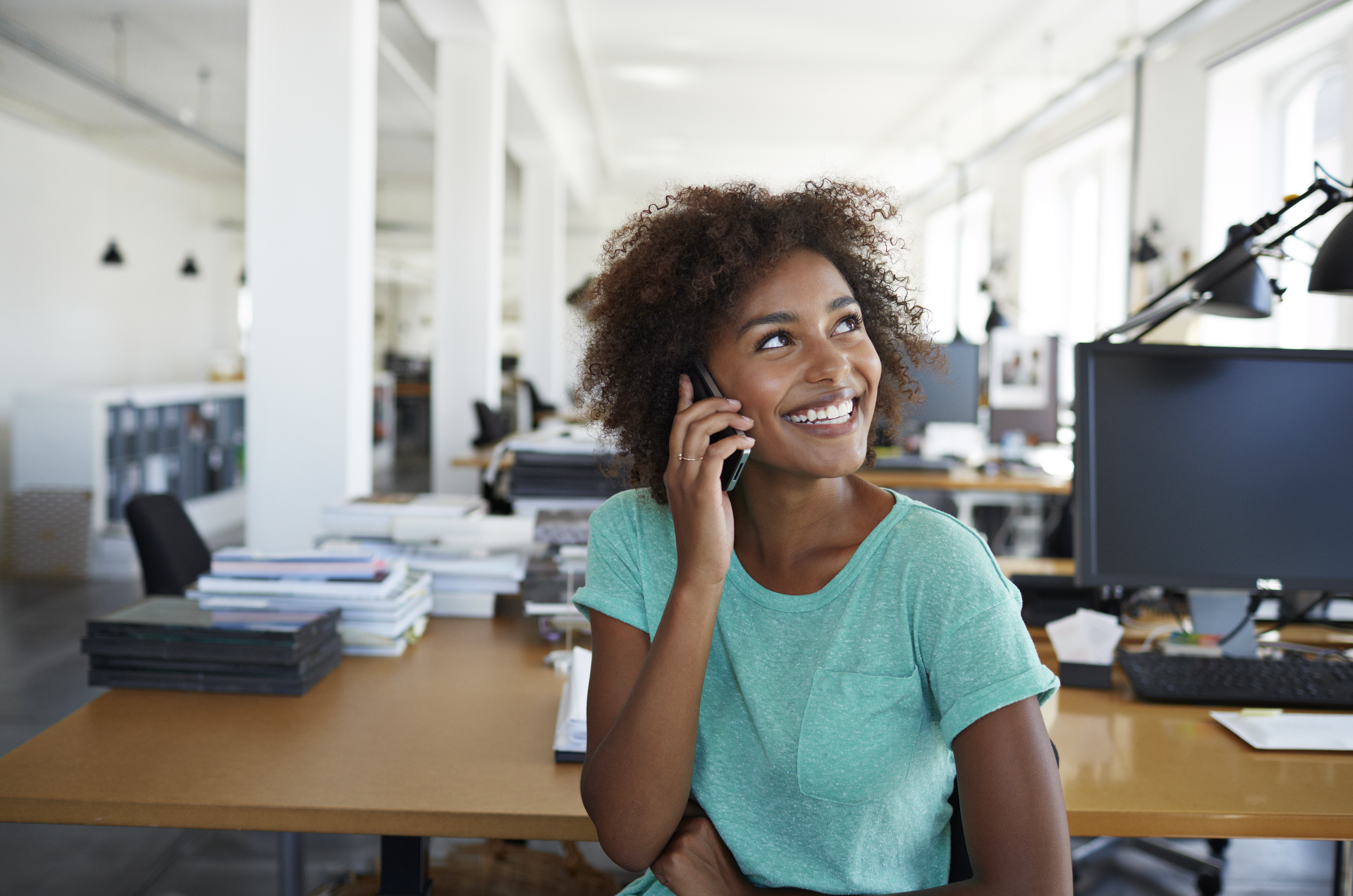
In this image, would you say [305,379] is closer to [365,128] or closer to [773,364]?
[365,128]

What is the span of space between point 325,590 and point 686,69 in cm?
781

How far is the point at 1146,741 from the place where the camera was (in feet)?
4.88

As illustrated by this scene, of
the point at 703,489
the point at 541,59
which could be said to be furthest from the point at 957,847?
the point at 541,59

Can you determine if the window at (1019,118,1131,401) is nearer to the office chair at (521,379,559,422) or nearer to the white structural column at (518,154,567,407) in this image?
the office chair at (521,379,559,422)

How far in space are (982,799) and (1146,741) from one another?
612 mm

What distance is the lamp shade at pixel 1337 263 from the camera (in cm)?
169

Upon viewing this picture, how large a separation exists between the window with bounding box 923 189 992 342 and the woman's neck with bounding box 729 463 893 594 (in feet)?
32.8

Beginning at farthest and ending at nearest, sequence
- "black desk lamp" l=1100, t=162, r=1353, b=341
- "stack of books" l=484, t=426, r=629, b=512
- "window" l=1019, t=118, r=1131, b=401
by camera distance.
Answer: "window" l=1019, t=118, r=1131, b=401 < "stack of books" l=484, t=426, r=629, b=512 < "black desk lamp" l=1100, t=162, r=1353, b=341

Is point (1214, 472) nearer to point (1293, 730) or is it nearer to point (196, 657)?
point (1293, 730)

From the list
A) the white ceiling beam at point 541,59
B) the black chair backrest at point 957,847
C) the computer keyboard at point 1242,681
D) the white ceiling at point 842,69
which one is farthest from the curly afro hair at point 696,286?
the white ceiling beam at point 541,59

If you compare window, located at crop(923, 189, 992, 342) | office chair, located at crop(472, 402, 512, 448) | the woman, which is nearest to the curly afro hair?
the woman

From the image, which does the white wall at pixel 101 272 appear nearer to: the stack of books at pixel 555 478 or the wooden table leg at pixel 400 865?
the stack of books at pixel 555 478

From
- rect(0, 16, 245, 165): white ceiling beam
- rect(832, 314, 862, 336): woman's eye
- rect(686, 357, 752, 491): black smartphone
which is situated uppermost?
rect(0, 16, 245, 165): white ceiling beam

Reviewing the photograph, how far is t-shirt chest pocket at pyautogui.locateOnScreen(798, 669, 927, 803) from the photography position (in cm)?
112
